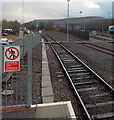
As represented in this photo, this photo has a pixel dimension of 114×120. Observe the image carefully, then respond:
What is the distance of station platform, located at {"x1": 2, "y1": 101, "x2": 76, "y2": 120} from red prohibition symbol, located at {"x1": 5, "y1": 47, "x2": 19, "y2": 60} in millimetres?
1267

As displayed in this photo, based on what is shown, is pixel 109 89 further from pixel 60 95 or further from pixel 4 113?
pixel 4 113

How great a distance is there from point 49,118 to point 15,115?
2.53 feet

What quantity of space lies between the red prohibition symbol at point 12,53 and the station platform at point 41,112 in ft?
4.16

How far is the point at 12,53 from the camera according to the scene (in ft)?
11.6

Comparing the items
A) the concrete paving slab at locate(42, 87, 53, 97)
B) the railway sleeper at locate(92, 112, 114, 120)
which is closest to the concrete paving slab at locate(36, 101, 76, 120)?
the railway sleeper at locate(92, 112, 114, 120)

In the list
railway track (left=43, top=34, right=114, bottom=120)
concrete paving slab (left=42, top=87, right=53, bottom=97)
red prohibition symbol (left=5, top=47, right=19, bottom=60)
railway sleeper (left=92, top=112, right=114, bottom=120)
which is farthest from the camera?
concrete paving slab (left=42, top=87, right=53, bottom=97)

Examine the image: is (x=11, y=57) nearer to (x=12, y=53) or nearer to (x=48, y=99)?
(x=12, y=53)

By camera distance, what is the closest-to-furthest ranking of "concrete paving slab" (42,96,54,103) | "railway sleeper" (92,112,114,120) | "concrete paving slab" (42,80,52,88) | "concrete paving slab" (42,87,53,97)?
"railway sleeper" (92,112,114,120) < "concrete paving slab" (42,96,54,103) < "concrete paving slab" (42,87,53,97) < "concrete paving slab" (42,80,52,88)

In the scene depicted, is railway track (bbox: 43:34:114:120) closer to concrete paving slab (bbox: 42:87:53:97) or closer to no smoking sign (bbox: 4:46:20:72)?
concrete paving slab (bbox: 42:87:53:97)

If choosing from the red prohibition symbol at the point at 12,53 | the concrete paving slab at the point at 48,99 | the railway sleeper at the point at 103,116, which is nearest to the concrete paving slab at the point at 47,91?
the concrete paving slab at the point at 48,99

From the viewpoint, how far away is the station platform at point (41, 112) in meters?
3.49

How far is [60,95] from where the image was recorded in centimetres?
509

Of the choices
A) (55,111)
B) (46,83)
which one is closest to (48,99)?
(55,111)

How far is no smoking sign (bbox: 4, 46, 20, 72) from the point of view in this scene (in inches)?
137
